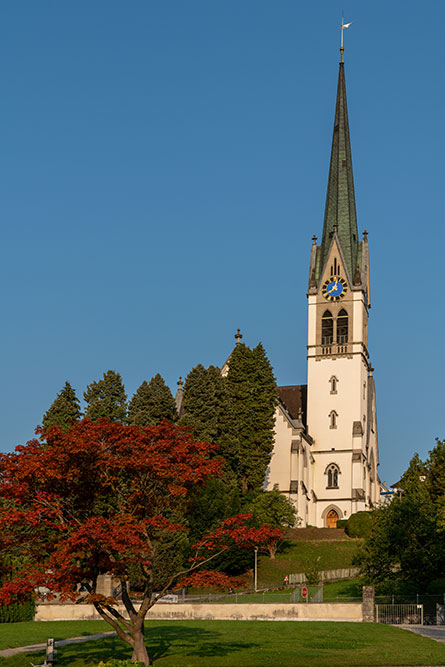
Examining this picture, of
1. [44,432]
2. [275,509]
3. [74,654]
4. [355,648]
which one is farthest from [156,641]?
[275,509]

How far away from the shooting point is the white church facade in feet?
295

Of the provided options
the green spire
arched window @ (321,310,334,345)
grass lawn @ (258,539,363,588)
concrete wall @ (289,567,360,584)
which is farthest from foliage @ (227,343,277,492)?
the green spire

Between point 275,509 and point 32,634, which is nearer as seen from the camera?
point 32,634

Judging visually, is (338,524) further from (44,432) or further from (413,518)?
(44,432)

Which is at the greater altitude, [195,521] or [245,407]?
[245,407]

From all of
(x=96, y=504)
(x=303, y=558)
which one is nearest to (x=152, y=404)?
A: (x=303, y=558)

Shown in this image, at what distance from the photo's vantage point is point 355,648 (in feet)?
97.3

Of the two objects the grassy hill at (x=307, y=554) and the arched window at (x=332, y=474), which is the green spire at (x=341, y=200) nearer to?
the arched window at (x=332, y=474)

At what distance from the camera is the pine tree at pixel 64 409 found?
68.4 metres

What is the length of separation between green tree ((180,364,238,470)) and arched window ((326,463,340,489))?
18.8m

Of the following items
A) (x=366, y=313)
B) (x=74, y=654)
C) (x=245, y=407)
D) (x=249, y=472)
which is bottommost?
(x=74, y=654)

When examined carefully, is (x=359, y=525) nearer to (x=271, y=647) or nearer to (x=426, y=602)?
(x=426, y=602)

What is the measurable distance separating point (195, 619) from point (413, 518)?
40.5 ft

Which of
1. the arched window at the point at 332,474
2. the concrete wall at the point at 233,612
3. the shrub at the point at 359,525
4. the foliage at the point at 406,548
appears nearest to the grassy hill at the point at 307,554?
the shrub at the point at 359,525
